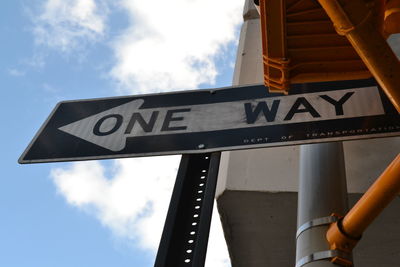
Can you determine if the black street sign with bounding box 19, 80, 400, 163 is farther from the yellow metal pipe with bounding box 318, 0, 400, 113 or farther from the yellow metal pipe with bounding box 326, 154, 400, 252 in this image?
the yellow metal pipe with bounding box 318, 0, 400, 113

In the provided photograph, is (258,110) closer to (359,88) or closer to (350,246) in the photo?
(359,88)

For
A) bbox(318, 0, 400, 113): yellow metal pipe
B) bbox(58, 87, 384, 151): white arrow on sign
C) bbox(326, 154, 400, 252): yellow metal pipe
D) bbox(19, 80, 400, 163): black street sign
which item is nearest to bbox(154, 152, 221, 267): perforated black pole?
bbox(19, 80, 400, 163): black street sign

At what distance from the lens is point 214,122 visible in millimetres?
2127

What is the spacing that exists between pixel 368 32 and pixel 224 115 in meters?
0.86

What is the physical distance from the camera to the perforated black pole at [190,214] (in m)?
1.55

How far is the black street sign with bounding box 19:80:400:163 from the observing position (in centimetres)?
199

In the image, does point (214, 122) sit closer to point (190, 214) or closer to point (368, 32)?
point (190, 214)

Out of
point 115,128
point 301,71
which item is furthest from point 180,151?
point 301,71

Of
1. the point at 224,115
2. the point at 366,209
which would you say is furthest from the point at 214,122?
the point at 366,209

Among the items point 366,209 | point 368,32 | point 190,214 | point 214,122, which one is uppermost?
point 214,122

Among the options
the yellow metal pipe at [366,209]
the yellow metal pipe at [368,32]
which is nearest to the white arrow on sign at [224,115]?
the yellow metal pipe at [366,209]

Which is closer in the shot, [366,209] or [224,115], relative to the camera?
[366,209]

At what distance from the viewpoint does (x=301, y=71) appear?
1.92m

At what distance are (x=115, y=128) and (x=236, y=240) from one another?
2348 mm
